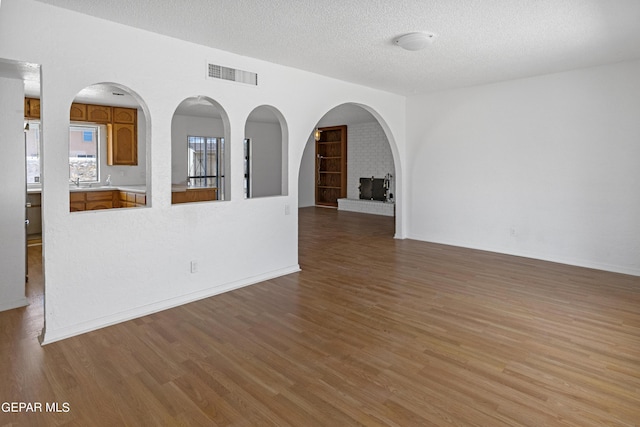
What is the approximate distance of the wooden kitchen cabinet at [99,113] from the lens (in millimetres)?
7070

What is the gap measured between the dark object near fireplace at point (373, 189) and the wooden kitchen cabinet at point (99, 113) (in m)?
6.54

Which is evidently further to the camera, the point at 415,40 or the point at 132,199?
the point at 132,199

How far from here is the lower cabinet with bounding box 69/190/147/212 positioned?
20.7 feet

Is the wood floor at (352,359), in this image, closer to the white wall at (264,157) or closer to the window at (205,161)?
the window at (205,161)

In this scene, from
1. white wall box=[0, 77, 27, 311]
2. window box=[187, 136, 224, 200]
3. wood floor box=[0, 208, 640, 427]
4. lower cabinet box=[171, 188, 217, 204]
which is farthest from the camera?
window box=[187, 136, 224, 200]

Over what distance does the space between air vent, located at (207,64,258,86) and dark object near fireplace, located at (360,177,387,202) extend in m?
6.80

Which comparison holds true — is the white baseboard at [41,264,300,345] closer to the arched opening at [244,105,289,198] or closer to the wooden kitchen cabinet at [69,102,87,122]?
the wooden kitchen cabinet at [69,102,87,122]

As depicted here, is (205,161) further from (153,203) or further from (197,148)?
(153,203)

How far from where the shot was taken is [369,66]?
15.7ft

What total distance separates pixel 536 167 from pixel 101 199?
6.93m

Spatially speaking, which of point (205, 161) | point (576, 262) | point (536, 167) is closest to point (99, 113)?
point (205, 161)

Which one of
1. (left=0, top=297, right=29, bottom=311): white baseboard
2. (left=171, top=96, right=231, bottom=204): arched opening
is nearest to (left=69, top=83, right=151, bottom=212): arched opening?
(left=171, top=96, right=231, bottom=204): arched opening

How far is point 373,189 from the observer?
1094cm

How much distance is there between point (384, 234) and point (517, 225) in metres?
2.47
